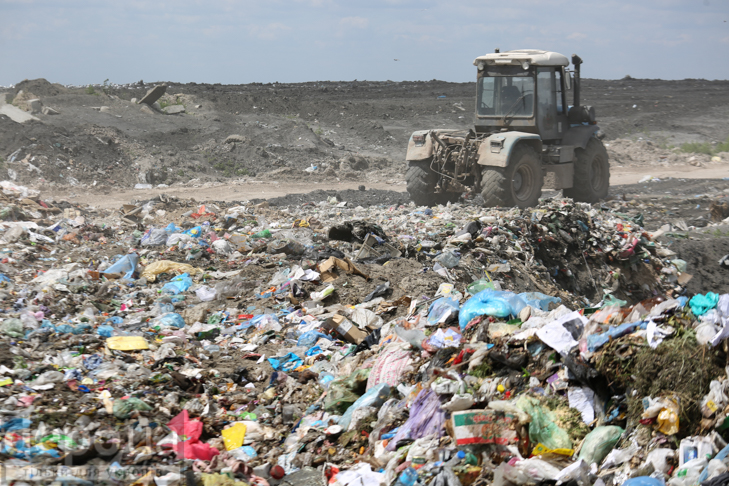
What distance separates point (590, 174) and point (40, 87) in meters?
16.8

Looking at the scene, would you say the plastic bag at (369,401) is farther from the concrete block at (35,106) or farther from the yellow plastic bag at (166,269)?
the concrete block at (35,106)

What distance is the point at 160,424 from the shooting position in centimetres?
352

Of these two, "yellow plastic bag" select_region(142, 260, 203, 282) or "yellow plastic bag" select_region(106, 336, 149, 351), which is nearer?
"yellow plastic bag" select_region(106, 336, 149, 351)

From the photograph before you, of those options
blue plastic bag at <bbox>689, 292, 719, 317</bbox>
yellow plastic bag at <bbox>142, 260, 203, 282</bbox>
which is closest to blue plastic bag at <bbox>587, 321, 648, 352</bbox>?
blue plastic bag at <bbox>689, 292, 719, 317</bbox>

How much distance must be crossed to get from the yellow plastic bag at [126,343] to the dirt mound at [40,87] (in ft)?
53.9

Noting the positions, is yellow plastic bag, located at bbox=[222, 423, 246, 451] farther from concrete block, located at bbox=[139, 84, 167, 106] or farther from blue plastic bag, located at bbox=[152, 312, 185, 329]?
concrete block, located at bbox=[139, 84, 167, 106]

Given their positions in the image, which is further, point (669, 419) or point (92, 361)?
point (92, 361)

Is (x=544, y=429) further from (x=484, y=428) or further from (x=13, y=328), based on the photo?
(x=13, y=328)

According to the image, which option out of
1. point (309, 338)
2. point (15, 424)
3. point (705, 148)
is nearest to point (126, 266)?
point (309, 338)

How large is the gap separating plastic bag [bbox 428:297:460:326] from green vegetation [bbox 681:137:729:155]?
1614cm

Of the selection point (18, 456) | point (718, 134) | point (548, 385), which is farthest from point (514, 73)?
point (718, 134)

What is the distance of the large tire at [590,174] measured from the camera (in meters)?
10.3

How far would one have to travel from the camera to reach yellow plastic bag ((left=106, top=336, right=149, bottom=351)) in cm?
443

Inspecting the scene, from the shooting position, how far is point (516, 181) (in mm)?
9406
